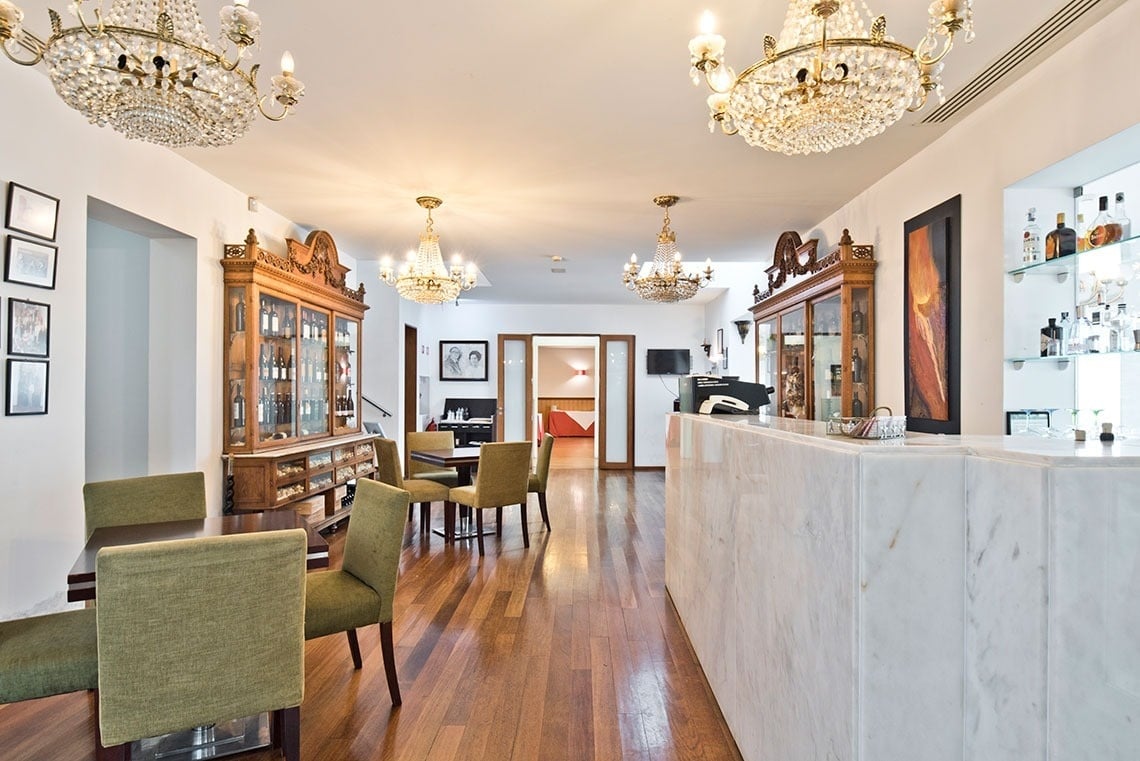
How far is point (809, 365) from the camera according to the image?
495 cm


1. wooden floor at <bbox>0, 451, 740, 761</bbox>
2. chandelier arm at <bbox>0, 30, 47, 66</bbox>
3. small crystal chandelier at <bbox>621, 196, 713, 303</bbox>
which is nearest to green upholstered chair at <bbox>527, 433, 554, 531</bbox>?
wooden floor at <bbox>0, 451, 740, 761</bbox>

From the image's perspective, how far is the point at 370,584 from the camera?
256 centimetres

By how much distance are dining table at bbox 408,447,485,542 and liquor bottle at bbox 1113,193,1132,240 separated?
434 cm

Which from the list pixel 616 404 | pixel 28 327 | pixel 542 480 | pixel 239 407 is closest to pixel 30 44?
pixel 28 327

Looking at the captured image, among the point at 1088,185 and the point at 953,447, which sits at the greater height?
the point at 1088,185

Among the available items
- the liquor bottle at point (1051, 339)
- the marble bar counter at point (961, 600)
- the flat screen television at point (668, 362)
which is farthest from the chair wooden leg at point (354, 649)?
the flat screen television at point (668, 362)

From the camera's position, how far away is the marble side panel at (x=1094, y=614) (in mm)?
1066

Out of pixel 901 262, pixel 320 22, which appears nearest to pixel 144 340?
pixel 320 22

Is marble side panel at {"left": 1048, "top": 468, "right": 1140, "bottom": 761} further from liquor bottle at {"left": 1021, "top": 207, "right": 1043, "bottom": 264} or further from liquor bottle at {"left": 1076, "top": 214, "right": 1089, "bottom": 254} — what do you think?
liquor bottle at {"left": 1021, "top": 207, "right": 1043, "bottom": 264}

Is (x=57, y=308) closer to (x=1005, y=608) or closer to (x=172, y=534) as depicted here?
(x=172, y=534)

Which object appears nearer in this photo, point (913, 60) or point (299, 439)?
point (913, 60)

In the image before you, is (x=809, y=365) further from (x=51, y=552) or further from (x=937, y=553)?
(x=51, y=552)

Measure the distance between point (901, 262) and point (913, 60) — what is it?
2.56 meters

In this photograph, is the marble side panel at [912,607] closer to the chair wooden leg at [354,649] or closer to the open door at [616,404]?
the chair wooden leg at [354,649]
